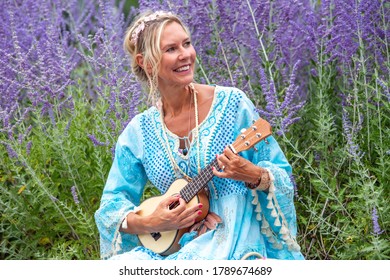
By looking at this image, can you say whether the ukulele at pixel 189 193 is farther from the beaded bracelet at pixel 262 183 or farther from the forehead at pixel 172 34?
the forehead at pixel 172 34

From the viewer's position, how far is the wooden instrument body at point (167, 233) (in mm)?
3612

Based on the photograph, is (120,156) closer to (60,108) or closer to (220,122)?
(220,122)

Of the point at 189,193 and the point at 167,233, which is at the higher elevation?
the point at 189,193

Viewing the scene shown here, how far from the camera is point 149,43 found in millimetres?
3750

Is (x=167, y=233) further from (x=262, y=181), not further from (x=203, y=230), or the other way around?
(x=262, y=181)

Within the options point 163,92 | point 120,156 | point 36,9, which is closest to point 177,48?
point 163,92

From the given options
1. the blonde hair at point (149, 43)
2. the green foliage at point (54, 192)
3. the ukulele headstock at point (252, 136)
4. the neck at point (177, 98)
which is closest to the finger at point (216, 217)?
the ukulele headstock at point (252, 136)

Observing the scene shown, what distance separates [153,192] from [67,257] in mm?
585

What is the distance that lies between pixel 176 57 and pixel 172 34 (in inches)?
4.4

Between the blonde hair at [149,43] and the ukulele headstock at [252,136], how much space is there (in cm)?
54

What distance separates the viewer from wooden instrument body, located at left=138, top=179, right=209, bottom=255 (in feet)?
11.8

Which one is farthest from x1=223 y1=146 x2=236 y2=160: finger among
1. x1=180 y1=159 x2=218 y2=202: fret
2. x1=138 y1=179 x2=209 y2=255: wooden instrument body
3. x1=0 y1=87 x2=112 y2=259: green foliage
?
x1=0 y1=87 x2=112 y2=259: green foliage

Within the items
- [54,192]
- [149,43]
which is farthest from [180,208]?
[54,192]
